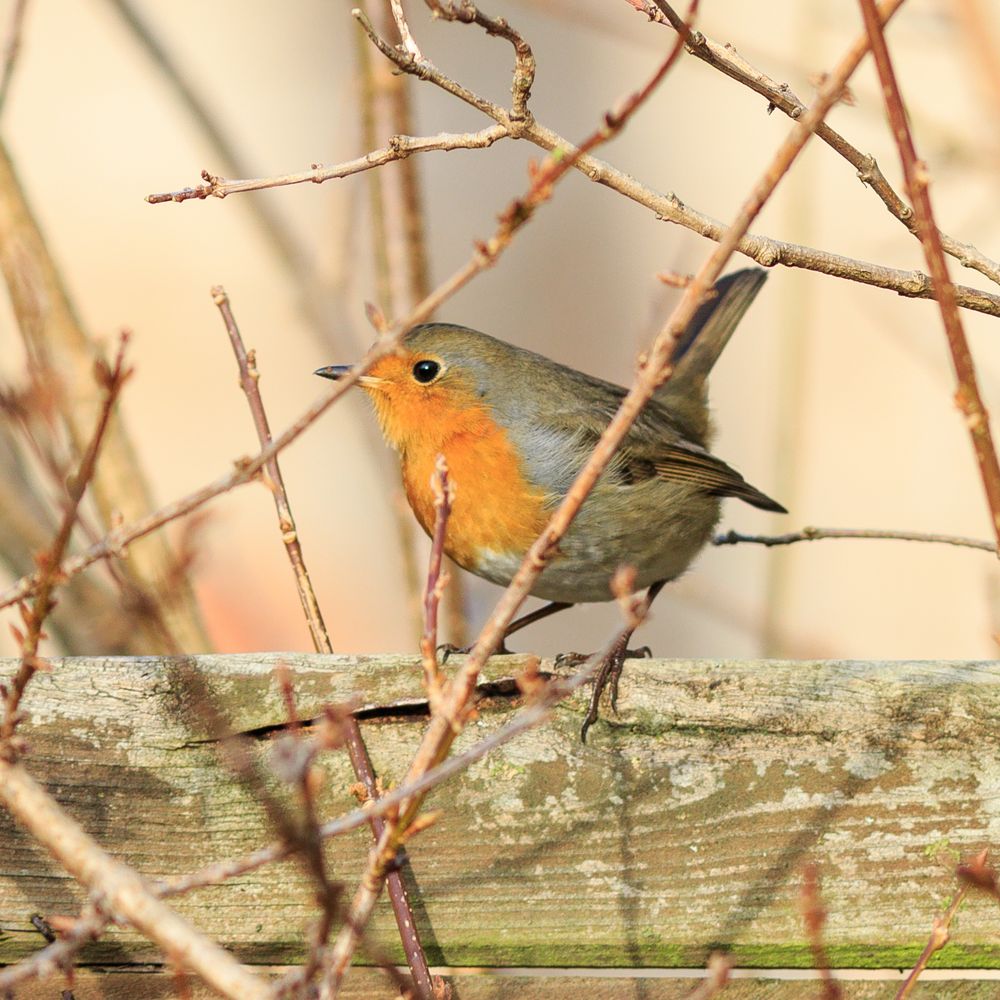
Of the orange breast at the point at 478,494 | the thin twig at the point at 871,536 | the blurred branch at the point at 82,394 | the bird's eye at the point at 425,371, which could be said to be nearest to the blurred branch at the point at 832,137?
the thin twig at the point at 871,536

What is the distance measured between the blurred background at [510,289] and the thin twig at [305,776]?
7.23 ft

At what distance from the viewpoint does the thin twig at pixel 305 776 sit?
948 mm

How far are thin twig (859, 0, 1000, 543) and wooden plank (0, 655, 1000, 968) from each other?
84cm

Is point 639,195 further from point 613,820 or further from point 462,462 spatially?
point 462,462

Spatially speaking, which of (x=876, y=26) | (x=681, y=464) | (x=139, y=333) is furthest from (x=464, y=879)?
(x=139, y=333)

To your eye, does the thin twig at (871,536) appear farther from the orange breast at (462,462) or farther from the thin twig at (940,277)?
the thin twig at (940,277)

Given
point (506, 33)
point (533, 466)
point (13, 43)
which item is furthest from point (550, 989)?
point (13, 43)

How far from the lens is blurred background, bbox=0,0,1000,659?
4.84 meters

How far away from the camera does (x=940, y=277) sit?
1075 mm

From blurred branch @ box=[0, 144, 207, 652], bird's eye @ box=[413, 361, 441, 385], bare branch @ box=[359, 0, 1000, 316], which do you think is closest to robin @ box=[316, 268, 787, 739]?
bird's eye @ box=[413, 361, 441, 385]

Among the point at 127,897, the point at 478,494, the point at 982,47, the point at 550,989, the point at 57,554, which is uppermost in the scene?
the point at 982,47

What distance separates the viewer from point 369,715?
6.23 ft

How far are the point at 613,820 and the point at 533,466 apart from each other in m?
1.27

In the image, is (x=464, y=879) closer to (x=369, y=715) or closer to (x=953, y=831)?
(x=369, y=715)
